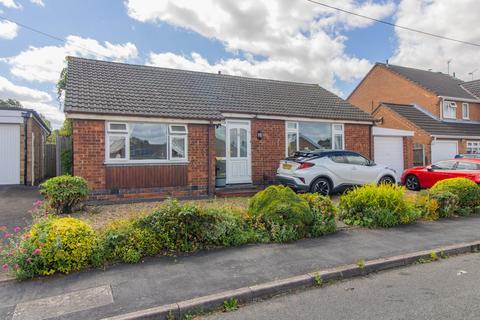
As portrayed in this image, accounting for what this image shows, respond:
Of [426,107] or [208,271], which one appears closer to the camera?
[208,271]

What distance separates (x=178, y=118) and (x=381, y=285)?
793cm

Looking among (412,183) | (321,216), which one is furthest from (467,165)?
(321,216)

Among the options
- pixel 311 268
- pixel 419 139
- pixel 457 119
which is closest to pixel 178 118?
pixel 311 268

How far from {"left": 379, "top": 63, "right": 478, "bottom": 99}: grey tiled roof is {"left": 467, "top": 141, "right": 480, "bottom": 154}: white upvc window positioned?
3.86m

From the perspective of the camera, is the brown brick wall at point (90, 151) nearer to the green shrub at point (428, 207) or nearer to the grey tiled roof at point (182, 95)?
the grey tiled roof at point (182, 95)

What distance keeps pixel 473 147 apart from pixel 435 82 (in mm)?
6876

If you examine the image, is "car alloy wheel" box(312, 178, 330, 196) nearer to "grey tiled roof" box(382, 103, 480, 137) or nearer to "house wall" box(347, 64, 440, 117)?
"grey tiled roof" box(382, 103, 480, 137)

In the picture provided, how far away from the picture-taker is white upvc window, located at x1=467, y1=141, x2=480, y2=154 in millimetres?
21719

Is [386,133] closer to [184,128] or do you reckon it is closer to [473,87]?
[184,128]

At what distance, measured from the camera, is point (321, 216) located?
649 centimetres

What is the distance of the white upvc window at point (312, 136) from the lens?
13.0 metres

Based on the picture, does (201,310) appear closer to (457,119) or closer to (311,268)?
(311,268)

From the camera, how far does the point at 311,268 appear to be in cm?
468

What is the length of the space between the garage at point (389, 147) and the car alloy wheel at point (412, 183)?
77.0 inches
